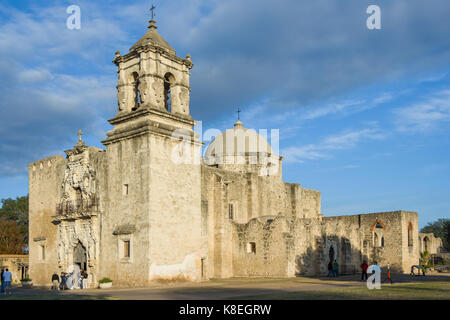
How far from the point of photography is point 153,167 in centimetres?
2502

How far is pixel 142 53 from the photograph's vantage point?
86.3 feet

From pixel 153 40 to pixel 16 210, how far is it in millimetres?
41245

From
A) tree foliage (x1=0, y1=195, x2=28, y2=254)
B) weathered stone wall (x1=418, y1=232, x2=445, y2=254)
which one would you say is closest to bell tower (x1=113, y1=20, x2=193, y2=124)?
weathered stone wall (x1=418, y1=232, x2=445, y2=254)

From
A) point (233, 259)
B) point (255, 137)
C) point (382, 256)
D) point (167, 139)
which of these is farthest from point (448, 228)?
point (167, 139)

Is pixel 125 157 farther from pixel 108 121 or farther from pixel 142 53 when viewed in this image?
pixel 142 53

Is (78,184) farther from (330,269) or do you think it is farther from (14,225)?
(14,225)

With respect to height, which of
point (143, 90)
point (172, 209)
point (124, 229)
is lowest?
point (124, 229)

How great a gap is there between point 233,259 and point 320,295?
15953 mm

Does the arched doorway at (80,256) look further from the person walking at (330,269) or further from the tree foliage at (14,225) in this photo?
the tree foliage at (14,225)

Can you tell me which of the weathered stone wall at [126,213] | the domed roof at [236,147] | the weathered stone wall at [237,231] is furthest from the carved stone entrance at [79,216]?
the domed roof at [236,147]

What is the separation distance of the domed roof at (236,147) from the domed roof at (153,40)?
15302mm

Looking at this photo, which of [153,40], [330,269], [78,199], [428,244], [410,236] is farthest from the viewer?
[428,244]

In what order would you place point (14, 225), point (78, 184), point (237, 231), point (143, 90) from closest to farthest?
point (143, 90) → point (78, 184) → point (237, 231) → point (14, 225)


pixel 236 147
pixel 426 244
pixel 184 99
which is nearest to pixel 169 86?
pixel 184 99
